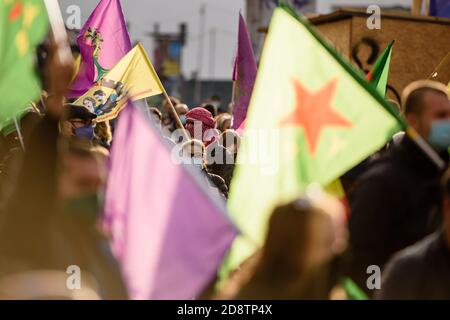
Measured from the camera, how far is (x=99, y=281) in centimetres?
488

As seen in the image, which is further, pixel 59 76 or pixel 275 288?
pixel 59 76

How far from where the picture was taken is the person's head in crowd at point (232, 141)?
9.26 metres

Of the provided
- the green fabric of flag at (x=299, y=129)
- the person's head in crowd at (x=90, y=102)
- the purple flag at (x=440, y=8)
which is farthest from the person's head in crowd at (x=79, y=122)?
the purple flag at (x=440, y=8)

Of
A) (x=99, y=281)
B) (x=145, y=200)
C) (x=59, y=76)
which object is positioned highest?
(x=59, y=76)

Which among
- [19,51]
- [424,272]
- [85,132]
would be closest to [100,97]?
[85,132]

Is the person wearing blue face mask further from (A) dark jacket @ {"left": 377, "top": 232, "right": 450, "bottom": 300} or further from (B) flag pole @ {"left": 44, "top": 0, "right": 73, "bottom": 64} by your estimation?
(B) flag pole @ {"left": 44, "top": 0, "right": 73, "bottom": 64}

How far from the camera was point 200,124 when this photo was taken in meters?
10.6

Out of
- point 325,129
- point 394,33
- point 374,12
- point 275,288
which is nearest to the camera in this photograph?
Result: point 275,288

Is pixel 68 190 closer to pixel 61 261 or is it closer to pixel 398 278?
pixel 61 261

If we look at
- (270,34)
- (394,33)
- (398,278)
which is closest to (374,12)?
(394,33)

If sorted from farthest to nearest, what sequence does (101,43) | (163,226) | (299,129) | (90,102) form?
(101,43)
(90,102)
(299,129)
(163,226)

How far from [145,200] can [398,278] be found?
109 cm

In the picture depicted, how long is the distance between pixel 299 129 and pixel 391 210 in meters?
0.63

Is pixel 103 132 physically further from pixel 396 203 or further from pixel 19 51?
pixel 396 203
